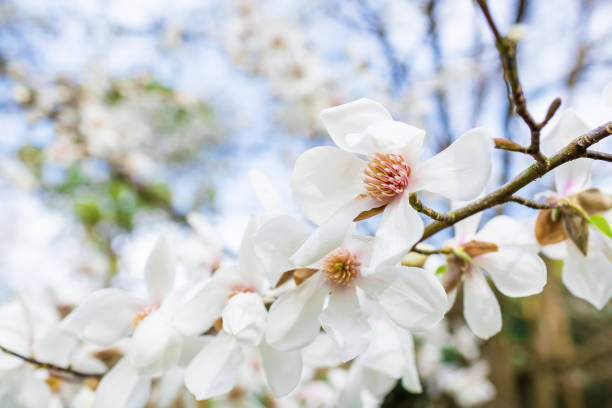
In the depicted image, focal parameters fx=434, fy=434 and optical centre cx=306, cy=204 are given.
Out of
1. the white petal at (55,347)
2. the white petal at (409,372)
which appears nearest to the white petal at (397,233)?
the white petal at (409,372)

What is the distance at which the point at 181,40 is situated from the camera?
2559mm

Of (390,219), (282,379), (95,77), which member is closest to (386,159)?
(390,219)

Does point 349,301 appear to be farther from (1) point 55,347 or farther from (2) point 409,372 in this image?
(1) point 55,347

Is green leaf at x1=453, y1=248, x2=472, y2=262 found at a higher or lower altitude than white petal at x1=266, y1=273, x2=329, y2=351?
lower

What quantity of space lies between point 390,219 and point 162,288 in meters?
0.22

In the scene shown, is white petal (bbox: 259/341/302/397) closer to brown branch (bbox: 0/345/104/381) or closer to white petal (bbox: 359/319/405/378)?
white petal (bbox: 359/319/405/378)

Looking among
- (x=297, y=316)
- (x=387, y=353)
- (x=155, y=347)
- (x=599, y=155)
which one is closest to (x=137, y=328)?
(x=155, y=347)

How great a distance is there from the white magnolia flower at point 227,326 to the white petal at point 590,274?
0.23m

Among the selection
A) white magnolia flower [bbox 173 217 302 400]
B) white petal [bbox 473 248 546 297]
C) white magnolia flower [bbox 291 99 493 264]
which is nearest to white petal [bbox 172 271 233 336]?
white magnolia flower [bbox 173 217 302 400]

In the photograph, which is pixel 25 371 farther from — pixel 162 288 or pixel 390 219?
pixel 390 219

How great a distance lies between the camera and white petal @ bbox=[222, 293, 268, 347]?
0.29 m

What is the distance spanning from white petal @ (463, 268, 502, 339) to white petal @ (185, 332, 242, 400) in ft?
0.62

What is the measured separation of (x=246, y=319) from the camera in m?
0.29

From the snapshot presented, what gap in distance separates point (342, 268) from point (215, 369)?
12 centimetres
